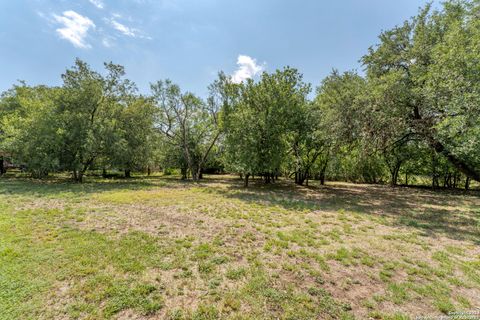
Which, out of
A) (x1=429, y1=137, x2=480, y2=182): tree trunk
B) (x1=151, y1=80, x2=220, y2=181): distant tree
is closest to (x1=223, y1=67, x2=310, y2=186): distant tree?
(x1=151, y1=80, x2=220, y2=181): distant tree

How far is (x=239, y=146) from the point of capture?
1528 centimetres

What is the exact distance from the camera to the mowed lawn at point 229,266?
3.08 m

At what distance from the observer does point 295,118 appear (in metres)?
15.5

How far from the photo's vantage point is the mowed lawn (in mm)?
3078

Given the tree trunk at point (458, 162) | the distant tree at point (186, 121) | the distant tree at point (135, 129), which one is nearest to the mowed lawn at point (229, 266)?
the tree trunk at point (458, 162)

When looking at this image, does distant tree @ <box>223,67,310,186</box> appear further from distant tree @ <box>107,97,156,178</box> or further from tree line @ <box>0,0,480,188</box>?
distant tree @ <box>107,97,156,178</box>

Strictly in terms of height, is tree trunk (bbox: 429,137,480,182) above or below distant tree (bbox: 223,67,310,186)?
below

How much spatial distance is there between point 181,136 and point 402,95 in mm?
20355

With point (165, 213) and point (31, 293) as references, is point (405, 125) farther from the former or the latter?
point (31, 293)

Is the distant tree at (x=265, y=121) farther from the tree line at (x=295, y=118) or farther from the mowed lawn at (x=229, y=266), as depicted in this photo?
the mowed lawn at (x=229, y=266)

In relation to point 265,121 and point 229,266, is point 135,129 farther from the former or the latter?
point 229,266

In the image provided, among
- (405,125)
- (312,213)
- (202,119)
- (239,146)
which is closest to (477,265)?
(312,213)

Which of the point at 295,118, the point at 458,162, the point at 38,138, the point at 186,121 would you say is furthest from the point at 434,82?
the point at 38,138

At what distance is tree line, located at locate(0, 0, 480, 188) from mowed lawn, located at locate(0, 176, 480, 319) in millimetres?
4280
